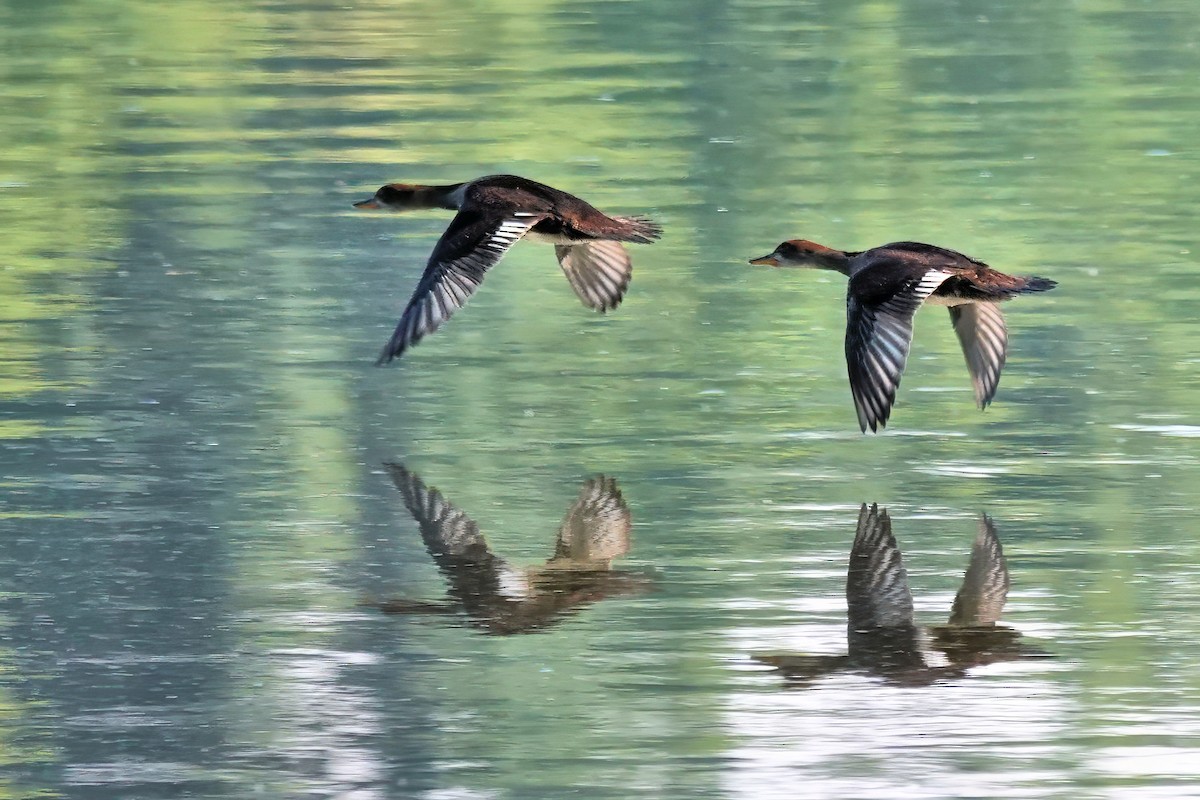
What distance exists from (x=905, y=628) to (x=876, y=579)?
53 centimetres

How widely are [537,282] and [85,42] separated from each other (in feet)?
44.9

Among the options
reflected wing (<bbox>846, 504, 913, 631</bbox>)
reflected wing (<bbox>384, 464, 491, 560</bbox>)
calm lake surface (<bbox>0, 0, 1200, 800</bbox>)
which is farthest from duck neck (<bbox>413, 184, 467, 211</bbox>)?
reflected wing (<bbox>846, 504, 913, 631</bbox>)

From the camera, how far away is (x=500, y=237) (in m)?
11.5

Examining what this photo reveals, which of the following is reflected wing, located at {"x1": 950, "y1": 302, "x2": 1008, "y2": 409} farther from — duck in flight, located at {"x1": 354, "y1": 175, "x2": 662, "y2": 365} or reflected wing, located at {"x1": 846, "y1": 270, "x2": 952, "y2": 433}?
duck in flight, located at {"x1": 354, "y1": 175, "x2": 662, "y2": 365}

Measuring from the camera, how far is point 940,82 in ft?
71.8

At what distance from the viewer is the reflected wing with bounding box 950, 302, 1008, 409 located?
1086 centimetres

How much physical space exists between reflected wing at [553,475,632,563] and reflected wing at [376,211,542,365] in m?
1.28

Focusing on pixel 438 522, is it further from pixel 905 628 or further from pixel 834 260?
pixel 834 260

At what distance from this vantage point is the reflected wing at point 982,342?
1086 centimetres

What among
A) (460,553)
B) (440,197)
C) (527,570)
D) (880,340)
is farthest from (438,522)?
(440,197)

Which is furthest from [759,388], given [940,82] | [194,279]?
[940,82]

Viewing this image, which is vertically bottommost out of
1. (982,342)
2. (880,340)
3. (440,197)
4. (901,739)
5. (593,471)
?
(593,471)

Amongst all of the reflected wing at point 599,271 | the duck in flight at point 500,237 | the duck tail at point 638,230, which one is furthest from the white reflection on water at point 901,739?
the reflected wing at point 599,271

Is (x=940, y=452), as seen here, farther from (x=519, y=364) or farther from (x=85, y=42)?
(x=85, y=42)
